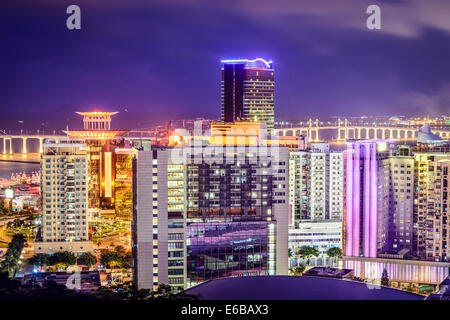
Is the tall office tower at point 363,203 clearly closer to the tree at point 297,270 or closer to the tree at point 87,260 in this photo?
the tree at point 297,270

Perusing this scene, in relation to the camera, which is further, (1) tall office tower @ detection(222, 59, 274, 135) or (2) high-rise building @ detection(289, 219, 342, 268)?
(1) tall office tower @ detection(222, 59, 274, 135)

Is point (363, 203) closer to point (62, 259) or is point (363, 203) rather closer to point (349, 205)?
point (349, 205)

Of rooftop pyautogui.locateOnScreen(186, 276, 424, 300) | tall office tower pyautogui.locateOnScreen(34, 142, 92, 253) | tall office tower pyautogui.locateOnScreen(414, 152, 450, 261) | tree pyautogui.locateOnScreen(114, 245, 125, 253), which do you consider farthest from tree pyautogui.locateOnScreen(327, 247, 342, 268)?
rooftop pyautogui.locateOnScreen(186, 276, 424, 300)

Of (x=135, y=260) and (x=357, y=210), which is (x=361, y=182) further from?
(x=135, y=260)

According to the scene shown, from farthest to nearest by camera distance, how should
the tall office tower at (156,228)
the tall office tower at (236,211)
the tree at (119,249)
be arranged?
the tree at (119,249) → the tall office tower at (236,211) → the tall office tower at (156,228)

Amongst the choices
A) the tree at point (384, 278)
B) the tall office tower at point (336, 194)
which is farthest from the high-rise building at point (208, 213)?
the tall office tower at point (336, 194)

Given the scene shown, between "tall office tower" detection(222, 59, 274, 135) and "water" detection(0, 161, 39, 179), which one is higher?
"tall office tower" detection(222, 59, 274, 135)

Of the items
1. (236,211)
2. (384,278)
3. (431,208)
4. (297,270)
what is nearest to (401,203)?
(431,208)

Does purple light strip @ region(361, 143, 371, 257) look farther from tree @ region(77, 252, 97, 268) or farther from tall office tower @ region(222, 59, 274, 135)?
tall office tower @ region(222, 59, 274, 135)
